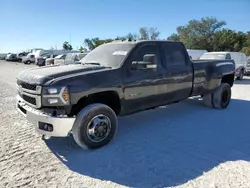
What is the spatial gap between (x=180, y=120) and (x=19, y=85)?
3746mm

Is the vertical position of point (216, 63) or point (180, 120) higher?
point (216, 63)

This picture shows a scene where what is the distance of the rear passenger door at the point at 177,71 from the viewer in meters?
5.71

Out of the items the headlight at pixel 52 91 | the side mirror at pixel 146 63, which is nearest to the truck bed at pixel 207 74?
the side mirror at pixel 146 63

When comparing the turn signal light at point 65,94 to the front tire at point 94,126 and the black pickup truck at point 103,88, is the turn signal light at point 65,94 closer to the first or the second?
the black pickup truck at point 103,88

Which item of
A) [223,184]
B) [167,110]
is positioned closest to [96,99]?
[223,184]

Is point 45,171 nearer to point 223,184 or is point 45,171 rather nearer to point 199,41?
point 223,184

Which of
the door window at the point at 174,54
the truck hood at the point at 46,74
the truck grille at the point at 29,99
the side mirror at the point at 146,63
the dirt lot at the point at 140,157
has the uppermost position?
the door window at the point at 174,54

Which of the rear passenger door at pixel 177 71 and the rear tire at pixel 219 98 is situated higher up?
the rear passenger door at pixel 177 71

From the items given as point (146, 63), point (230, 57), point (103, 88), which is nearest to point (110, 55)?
point (146, 63)

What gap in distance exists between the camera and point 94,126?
427cm

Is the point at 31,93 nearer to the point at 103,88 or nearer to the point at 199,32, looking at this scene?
the point at 103,88

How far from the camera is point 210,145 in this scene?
4.56 meters

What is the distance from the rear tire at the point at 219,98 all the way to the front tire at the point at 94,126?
403cm

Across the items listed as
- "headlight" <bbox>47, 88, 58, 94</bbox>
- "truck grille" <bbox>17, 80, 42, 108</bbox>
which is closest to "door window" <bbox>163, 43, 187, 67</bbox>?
"headlight" <bbox>47, 88, 58, 94</bbox>
